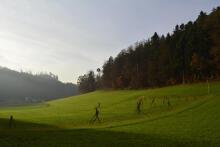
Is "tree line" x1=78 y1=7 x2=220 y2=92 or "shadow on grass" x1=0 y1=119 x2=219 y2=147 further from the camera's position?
"tree line" x1=78 y1=7 x2=220 y2=92

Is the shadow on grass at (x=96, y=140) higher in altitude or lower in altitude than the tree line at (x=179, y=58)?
lower

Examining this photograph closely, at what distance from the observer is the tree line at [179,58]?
103 m

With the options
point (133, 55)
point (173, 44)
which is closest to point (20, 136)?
point (173, 44)

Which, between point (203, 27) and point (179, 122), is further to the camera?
point (203, 27)

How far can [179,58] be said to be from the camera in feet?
366

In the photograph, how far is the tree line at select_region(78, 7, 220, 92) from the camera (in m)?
103

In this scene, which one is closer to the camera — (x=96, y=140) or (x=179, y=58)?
(x=96, y=140)

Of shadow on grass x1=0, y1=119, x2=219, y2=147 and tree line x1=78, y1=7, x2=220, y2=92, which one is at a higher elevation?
tree line x1=78, y1=7, x2=220, y2=92

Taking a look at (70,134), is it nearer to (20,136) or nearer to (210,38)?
(20,136)

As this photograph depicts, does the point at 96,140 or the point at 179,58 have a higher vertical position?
the point at 179,58

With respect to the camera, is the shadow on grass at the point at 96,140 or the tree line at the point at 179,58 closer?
the shadow on grass at the point at 96,140

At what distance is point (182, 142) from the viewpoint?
31250mm

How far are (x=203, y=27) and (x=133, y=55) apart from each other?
150ft

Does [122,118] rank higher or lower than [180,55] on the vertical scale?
lower
